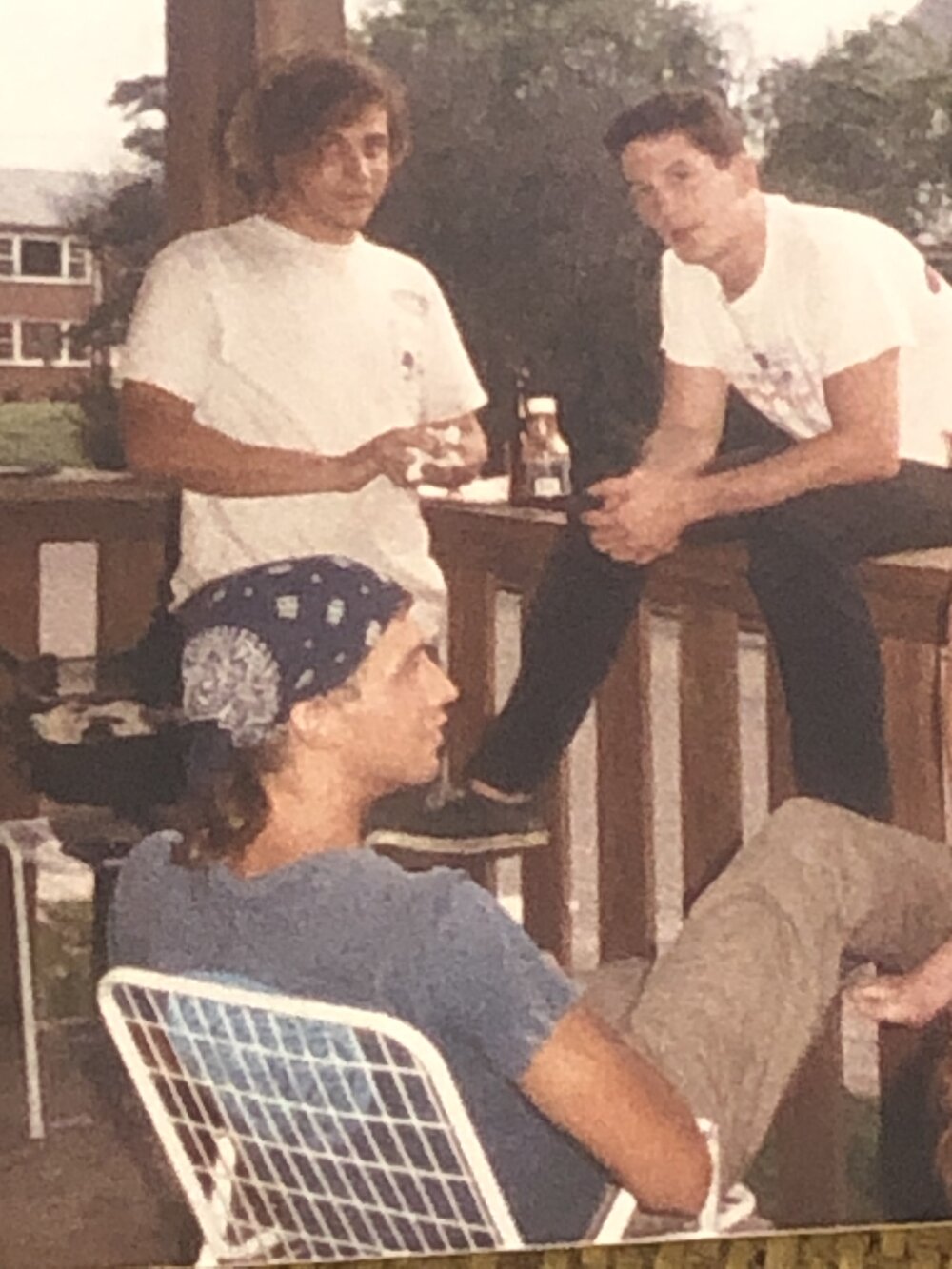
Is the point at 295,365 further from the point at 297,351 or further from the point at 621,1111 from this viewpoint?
the point at 621,1111

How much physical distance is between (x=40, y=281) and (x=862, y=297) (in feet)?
2.46

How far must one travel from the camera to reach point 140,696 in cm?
155

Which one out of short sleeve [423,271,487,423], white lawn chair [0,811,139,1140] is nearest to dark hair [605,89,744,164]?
short sleeve [423,271,487,423]

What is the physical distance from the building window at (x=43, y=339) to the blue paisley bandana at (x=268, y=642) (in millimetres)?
239

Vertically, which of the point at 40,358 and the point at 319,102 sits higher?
the point at 319,102

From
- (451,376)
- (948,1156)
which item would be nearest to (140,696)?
(451,376)

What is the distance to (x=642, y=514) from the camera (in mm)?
1648

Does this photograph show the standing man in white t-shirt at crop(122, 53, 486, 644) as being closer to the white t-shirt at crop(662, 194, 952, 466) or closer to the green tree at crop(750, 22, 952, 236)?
the white t-shirt at crop(662, 194, 952, 466)

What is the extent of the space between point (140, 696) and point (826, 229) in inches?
30.1

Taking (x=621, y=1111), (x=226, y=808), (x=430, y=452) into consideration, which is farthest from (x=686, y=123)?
(x=621, y=1111)

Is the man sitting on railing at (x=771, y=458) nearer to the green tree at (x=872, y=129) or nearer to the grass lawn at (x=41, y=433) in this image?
the green tree at (x=872, y=129)

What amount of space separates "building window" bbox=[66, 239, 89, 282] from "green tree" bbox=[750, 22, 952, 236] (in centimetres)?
62

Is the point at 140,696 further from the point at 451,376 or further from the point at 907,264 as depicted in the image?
the point at 907,264

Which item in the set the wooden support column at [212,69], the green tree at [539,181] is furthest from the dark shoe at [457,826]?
the wooden support column at [212,69]
